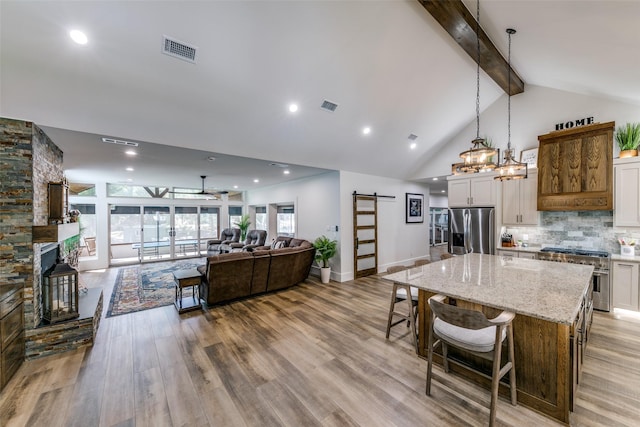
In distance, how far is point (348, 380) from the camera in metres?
2.39

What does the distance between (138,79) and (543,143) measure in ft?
20.9

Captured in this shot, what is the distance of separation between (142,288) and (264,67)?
523 cm

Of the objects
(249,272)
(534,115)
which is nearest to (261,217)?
(249,272)

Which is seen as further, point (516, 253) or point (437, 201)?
point (437, 201)

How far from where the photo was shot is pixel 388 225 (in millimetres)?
6926

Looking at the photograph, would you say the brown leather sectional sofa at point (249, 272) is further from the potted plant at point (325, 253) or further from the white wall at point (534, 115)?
the white wall at point (534, 115)

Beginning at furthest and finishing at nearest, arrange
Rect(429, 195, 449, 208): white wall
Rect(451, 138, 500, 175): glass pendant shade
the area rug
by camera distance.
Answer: Rect(429, 195, 449, 208): white wall
the area rug
Rect(451, 138, 500, 175): glass pendant shade

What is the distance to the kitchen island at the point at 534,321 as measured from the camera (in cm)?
183

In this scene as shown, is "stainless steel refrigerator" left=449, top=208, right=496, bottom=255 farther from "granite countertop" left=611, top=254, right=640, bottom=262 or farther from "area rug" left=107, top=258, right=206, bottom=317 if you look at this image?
"area rug" left=107, top=258, right=206, bottom=317

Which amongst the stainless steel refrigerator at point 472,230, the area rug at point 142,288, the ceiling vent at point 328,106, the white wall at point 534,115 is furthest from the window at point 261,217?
the white wall at point 534,115

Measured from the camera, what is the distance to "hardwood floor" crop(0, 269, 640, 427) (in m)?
1.96

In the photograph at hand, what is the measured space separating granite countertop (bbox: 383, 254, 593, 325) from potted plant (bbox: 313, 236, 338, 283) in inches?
106

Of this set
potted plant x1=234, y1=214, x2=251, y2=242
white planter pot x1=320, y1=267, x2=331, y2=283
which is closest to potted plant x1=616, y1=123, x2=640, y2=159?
white planter pot x1=320, y1=267, x2=331, y2=283

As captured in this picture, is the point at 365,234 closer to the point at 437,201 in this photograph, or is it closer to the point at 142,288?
the point at 142,288
